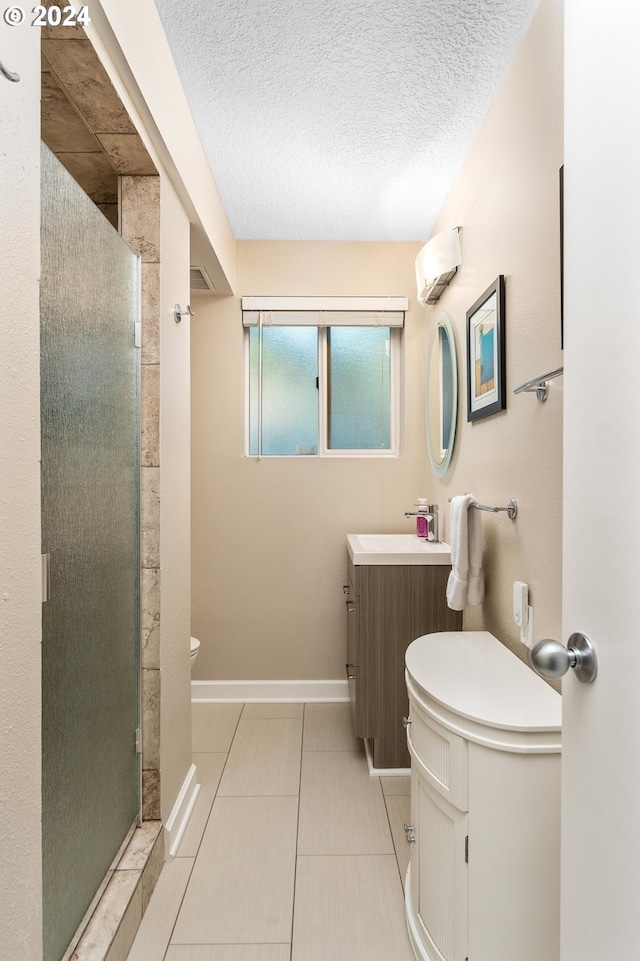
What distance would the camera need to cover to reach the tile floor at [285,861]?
1.50 m

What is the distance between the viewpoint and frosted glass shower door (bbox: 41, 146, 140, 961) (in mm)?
1169

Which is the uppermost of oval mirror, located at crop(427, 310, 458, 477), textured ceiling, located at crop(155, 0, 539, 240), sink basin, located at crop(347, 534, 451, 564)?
textured ceiling, located at crop(155, 0, 539, 240)

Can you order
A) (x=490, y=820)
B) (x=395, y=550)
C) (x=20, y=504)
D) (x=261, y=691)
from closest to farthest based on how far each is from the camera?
(x=20, y=504), (x=490, y=820), (x=395, y=550), (x=261, y=691)

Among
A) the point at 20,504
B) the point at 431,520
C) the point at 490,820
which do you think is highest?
the point at 20,504

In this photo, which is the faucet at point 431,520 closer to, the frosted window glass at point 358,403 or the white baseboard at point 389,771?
the frosted window glass at point 358,403

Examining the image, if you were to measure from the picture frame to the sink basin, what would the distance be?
1.96 ft

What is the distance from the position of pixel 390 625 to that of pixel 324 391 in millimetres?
1429

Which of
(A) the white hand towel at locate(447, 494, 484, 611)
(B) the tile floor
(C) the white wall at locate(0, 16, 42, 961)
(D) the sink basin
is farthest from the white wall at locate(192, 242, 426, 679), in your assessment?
(C) the white wall at locate(0, 16, 42, 961)

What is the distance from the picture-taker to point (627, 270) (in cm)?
64

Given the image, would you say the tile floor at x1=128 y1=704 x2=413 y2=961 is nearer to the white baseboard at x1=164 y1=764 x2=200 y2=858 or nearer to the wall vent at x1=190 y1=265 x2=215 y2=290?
the white baseboard at x1=164 y1=764 x2=200 y2=858

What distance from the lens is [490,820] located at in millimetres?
1157

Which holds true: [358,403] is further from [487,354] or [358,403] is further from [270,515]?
[487,354]

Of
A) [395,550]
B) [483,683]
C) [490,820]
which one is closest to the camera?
[490,820]

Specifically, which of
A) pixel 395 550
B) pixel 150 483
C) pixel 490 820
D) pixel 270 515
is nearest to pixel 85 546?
pixel 150 483
